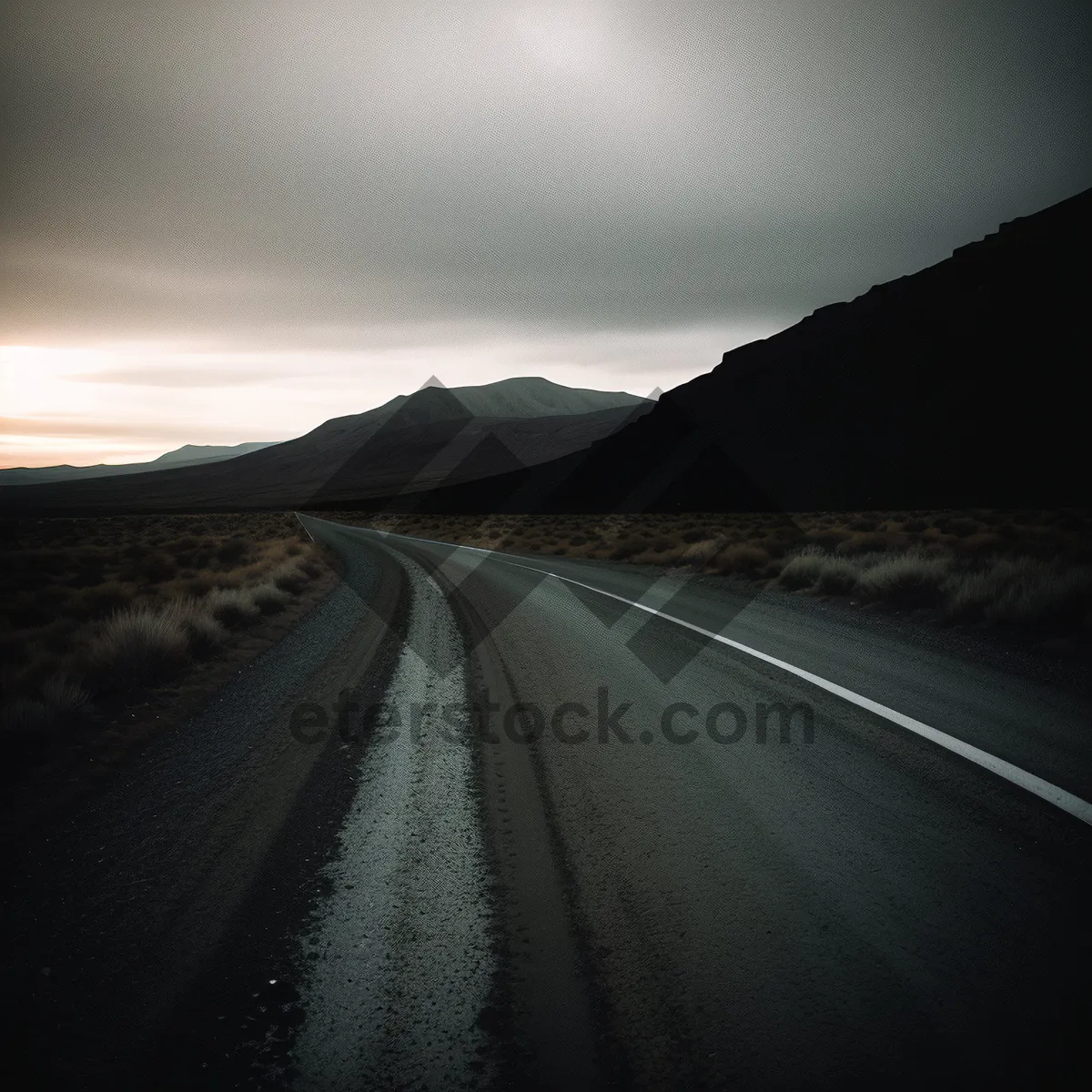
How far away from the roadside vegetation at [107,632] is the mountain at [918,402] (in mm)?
39599

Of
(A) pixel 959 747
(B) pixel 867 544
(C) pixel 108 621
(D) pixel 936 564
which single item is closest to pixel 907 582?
(D) pixel 936 564

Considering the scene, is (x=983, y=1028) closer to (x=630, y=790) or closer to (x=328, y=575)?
(x=630, y=790)

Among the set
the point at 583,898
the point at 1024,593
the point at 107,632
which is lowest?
the point at 583,898

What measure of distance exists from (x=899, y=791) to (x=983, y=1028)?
1777mm

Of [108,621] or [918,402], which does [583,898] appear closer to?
[108,621]

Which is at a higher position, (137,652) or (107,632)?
(107,632)

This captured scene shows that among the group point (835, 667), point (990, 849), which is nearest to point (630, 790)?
point (990, 849)

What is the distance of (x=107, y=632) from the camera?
7.52 meters

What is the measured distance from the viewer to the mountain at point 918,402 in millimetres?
38938

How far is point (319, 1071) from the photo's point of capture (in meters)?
2.00

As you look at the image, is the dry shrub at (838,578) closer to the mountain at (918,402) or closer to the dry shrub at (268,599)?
the dry shrub at (268,599)

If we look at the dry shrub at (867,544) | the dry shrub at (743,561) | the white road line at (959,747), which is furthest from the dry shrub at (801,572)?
the white road line at (959,747)

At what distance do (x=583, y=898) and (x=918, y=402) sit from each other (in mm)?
52261

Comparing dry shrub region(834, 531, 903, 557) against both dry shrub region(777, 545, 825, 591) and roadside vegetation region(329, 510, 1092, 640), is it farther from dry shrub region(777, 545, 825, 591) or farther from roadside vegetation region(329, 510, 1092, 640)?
dry shrub region(777, 545, 825, 591)
